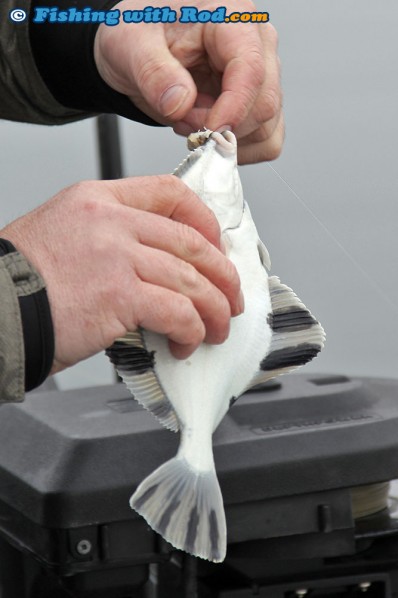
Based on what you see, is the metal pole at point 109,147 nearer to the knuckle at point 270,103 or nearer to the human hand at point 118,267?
the knuckle at point 270,103

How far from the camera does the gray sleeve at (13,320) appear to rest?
1.17 meters

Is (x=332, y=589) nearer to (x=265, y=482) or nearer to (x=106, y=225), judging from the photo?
(x=265, y=482)

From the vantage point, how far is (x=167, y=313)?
4.01 ft

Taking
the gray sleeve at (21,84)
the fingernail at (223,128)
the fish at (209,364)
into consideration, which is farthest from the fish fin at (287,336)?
the gray sleeve at (21,84)

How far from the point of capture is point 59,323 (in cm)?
121

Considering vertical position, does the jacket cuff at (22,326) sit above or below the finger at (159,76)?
below

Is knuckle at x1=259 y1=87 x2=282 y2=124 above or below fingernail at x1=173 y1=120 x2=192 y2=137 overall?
above

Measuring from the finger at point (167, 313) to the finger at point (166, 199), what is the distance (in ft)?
0.32

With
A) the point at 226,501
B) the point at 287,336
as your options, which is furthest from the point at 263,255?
the point at 226,501

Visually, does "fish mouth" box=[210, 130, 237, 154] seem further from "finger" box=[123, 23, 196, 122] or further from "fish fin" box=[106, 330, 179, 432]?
"fish fin" box=[106, 330, 179, 432]

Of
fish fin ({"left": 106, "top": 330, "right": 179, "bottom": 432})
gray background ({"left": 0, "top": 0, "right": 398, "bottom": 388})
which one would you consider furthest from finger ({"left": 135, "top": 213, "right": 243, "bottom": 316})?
gray background ({"left": 0, "top": 0, "right": 398, "bottom": 388})

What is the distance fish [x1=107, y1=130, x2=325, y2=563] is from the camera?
121 centimetres

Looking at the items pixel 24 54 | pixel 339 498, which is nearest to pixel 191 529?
pixel 339 498

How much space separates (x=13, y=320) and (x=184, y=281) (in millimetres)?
193
